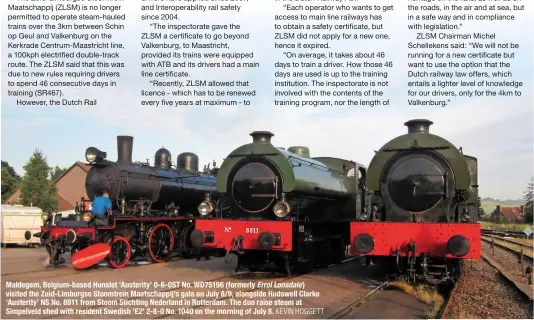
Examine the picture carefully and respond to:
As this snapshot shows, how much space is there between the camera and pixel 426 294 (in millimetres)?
8547

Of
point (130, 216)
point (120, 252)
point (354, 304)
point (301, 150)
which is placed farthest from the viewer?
point (301, 150)

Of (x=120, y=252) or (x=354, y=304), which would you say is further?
(x=120, y=252)

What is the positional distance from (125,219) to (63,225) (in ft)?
5.23

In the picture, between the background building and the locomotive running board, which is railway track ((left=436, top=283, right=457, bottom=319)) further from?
the background building

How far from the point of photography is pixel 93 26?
30.2 ft

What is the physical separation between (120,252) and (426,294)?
27.6ft

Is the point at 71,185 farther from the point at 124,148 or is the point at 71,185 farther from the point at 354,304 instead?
the point at 354,304

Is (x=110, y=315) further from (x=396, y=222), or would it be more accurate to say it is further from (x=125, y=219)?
(x=125, y=219)

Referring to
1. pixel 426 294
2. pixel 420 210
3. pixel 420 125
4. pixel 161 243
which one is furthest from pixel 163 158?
pixel 426 294

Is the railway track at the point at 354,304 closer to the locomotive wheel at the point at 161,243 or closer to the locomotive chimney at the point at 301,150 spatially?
the locomotive chimney at the point at 301,150

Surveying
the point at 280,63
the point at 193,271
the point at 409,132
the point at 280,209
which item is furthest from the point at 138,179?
the point at 409,132

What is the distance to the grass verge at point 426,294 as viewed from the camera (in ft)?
24.6

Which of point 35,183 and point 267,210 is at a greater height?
point 35,183

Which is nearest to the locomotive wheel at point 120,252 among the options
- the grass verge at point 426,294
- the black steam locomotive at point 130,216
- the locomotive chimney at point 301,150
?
the black steam locomotive at point 130,216
